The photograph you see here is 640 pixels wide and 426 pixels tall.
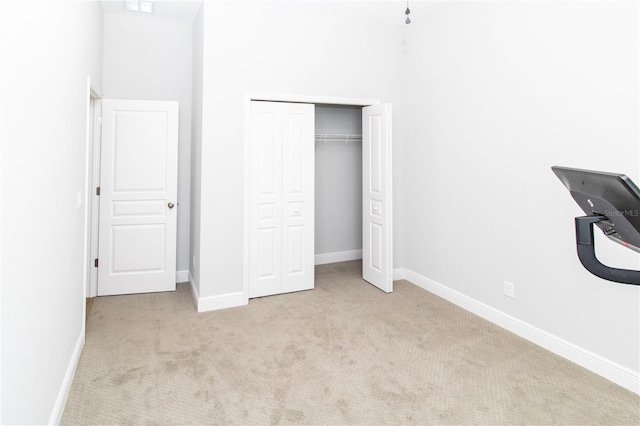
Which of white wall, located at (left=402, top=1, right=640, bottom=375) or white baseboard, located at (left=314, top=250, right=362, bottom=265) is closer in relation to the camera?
white wall, located at (left=402, top=1, right=640, bottom=375)

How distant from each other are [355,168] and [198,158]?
7.75 feet

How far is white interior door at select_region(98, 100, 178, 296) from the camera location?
388 cm

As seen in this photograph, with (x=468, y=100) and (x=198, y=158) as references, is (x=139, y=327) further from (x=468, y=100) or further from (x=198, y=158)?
(x=468, y=100)

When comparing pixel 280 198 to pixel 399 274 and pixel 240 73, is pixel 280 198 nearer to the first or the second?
pixel 240 73

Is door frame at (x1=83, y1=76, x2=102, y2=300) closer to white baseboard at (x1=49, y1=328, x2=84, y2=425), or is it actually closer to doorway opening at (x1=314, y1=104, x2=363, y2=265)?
white baseboard at (x1=49, y1=328, x2=84, y2=425)

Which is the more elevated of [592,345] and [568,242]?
[568,242]

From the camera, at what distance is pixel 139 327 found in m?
3.13

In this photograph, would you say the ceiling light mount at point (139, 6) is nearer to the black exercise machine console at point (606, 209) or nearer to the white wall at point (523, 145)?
the white wall at point (523, 145)

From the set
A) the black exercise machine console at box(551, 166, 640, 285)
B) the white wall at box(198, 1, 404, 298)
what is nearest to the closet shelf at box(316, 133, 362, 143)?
the white wall at box(198, 1, 404, 298)

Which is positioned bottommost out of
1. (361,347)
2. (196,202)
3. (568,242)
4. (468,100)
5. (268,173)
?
(361,347)

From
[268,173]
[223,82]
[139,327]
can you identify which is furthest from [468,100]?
[139,327]

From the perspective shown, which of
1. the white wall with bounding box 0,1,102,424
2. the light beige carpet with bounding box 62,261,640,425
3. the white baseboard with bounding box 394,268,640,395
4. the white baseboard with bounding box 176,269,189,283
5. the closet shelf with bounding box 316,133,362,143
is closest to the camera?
the white wall with bounding box 0,1,102,424

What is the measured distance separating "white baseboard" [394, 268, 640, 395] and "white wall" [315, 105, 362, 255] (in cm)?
166

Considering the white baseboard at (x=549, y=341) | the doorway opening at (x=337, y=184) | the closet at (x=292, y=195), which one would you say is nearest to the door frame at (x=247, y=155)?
the closet at (x=292, y=195)
